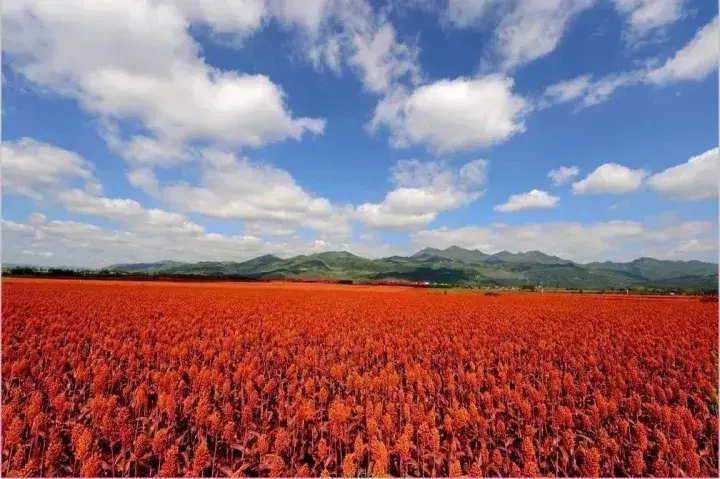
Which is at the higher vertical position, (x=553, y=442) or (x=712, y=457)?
(x=553, y=442)

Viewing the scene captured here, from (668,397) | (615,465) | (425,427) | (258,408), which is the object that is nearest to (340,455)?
(425,427)

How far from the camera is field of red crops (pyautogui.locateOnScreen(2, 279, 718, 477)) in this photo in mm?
6488

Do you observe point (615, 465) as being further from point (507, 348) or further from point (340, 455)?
point (507, 348)

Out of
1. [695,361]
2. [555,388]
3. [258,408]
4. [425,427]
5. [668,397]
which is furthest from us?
[695,361]

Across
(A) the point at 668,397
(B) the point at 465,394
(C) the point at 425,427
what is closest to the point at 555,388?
(B) the point at 465,394

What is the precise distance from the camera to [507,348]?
15.5 m

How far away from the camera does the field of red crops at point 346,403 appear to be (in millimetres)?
6488

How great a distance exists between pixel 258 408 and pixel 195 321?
45.0 ft

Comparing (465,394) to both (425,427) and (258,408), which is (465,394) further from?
(258,408)

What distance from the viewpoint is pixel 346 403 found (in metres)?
8.84

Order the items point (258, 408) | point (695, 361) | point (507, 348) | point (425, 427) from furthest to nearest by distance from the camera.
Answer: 1. point (507, 348)
2. point (695, 361)
3. point (258, 408)
4. point (425, 427)

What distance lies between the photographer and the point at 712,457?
7879 millimetres

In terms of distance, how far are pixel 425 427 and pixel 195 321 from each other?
17.7 meters

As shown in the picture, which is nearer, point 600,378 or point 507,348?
point 600,378
